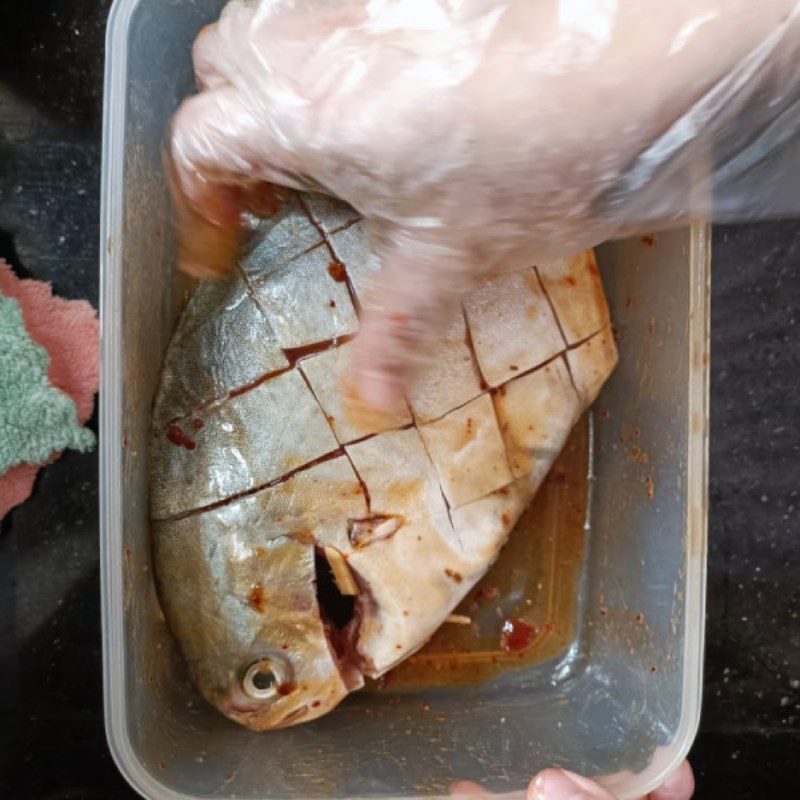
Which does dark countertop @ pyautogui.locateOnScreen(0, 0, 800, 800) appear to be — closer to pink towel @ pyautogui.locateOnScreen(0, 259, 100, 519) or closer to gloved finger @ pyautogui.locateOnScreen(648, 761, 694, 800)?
pink towel @ pyautogui.locateOnScreen(0, 259, 100, 519)

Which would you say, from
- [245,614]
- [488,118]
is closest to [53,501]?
[245,614]

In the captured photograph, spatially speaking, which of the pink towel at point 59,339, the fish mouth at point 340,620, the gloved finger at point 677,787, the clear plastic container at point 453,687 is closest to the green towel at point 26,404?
the pink towel at point 59,339

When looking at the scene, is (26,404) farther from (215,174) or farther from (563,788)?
(563,788)

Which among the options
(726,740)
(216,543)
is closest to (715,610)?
(726,740)

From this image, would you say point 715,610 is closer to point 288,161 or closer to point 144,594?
point 144,594

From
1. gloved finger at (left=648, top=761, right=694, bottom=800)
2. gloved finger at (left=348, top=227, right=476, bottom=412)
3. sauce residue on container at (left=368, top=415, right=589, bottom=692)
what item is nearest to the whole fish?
sauce residue on container at (left=368, top=415, right=589, bottom=692)
